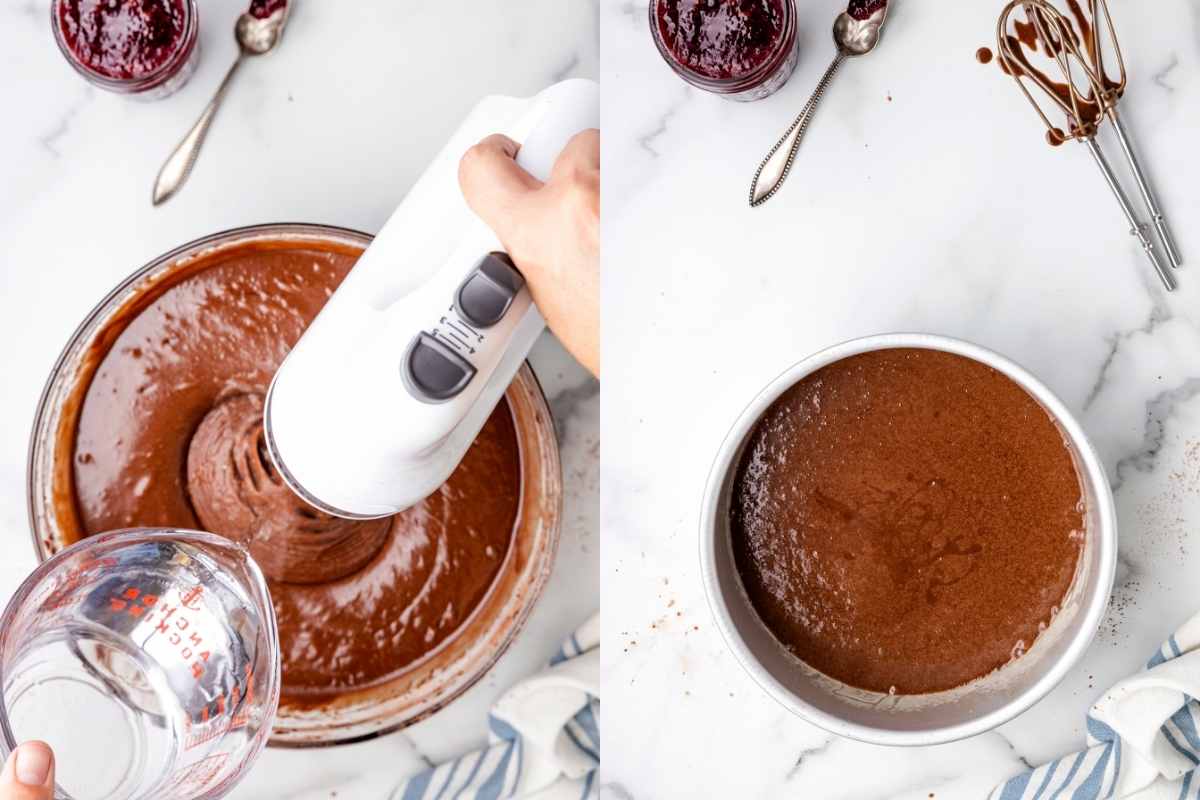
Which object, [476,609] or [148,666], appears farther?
[476,609]

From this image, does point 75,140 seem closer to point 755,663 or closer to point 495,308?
point 495,308

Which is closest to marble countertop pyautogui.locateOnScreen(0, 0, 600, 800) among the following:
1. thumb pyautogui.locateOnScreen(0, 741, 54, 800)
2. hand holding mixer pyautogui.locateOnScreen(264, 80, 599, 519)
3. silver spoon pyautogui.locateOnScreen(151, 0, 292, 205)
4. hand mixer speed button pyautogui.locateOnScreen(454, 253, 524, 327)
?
silver spoon pyautogui.locateOnScreen(151, 0, 292, 205)

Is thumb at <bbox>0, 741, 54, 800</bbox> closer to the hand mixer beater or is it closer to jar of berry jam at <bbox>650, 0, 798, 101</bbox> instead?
jar of berry jam at <bbox>650, 0, 798, 101</bbox>

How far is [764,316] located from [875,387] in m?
0.14

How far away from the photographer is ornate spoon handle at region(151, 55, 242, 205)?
1283mm

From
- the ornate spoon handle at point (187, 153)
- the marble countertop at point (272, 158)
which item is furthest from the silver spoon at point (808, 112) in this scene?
the ornate spoon handle at point (187, 153)

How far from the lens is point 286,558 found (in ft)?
4.11

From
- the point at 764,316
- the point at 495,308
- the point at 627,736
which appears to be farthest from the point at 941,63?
the point at 627,736

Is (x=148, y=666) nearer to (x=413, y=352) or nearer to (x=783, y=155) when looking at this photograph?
(x=413, y=352)

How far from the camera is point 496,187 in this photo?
102 cm

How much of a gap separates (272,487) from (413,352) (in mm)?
352

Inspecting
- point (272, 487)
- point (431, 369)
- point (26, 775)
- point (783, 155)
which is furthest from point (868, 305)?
point (26, 775)

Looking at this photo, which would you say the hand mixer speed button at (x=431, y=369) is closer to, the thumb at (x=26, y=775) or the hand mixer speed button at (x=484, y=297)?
the hand mixer speed button at (x=484, y=297)

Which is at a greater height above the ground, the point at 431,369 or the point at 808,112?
the point at 808,112
